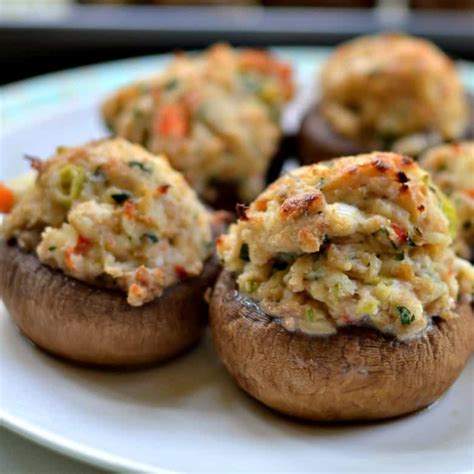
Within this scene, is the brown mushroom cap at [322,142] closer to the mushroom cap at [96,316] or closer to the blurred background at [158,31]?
the mushroom cap at [96,316]

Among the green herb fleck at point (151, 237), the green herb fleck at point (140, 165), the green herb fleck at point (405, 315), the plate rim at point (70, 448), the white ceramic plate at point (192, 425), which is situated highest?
the green herb fleck at point (140, 165)

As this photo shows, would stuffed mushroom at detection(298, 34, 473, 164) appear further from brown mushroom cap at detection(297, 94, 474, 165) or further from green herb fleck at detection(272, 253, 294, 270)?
green herb fleck at detection(272, 253, 294, 270)

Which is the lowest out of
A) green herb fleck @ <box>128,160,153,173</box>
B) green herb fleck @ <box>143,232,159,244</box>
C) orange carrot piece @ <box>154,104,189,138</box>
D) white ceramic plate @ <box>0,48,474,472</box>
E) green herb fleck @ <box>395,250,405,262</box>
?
white ceramic plate @ <box>0,48,474,472</box>

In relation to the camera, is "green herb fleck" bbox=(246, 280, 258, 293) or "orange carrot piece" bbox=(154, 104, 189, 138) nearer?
"green herb fleck" bbox=(246, 280, 258, 293)

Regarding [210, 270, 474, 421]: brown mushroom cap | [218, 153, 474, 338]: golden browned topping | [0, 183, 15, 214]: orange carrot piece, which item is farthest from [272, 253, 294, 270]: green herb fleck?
[0, 183, 15, 214]: orange carrot piece

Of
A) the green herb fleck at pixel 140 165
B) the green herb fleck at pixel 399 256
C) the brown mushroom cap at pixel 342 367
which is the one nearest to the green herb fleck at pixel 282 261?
the brown mushroom cap at pixel 342 367

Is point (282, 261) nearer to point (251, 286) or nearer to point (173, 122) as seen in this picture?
point (251, 286)
